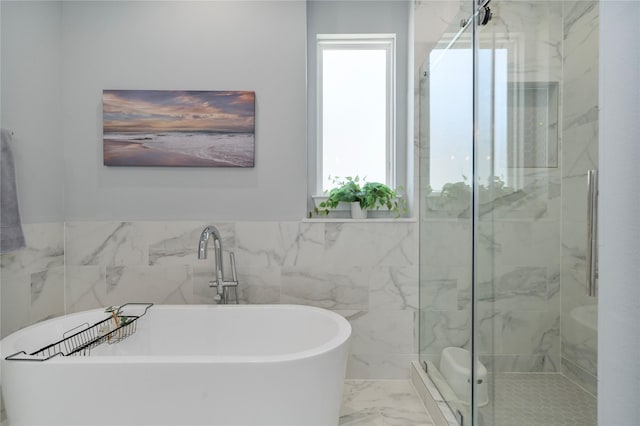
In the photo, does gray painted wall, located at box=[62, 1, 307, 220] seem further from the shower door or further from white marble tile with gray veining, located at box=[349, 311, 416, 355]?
the shower door

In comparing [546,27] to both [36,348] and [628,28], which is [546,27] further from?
[36,348]

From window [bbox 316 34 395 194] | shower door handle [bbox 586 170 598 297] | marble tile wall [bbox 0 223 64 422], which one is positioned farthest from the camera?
window [bbox 316 34 395 194]

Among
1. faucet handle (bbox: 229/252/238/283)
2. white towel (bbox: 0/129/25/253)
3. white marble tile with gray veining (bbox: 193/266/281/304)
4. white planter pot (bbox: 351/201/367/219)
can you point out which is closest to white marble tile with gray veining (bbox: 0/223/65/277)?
white towel (bbox: 0/129/25/253)

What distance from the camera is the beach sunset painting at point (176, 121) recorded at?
8.04ft

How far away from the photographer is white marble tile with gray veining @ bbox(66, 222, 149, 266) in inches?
97.6

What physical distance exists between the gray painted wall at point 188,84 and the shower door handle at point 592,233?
5.70 ft

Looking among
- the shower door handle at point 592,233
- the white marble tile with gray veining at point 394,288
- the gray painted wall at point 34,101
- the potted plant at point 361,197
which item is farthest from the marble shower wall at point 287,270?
the shower door handle at point 592,233

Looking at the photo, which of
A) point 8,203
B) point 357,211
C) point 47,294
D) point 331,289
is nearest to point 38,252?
point 47,294

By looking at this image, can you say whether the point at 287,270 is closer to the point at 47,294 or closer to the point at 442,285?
the point at 442,285

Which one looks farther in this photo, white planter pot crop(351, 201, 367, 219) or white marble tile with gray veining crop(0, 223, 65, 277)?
white planter pot crop(351, 201, 367, 219)

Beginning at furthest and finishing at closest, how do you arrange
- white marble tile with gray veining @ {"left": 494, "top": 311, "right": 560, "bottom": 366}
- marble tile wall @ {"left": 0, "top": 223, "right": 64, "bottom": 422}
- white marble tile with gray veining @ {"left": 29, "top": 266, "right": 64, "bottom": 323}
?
white marble tile with gray veining @ {"left": 29, "top": 266, "right": 64, "bottom": 323} < marble tile wall @ {"left": 0, "top": 223, "right": 64, "bottom": 422} < white marble tile with gray veining @ {"left": 494, "top": 311, "right": 560, "bottom": 366}

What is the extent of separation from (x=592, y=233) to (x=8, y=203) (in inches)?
97.6

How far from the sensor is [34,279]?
7.34ft

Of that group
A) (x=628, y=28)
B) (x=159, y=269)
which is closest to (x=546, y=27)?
(x=628, y=28)
